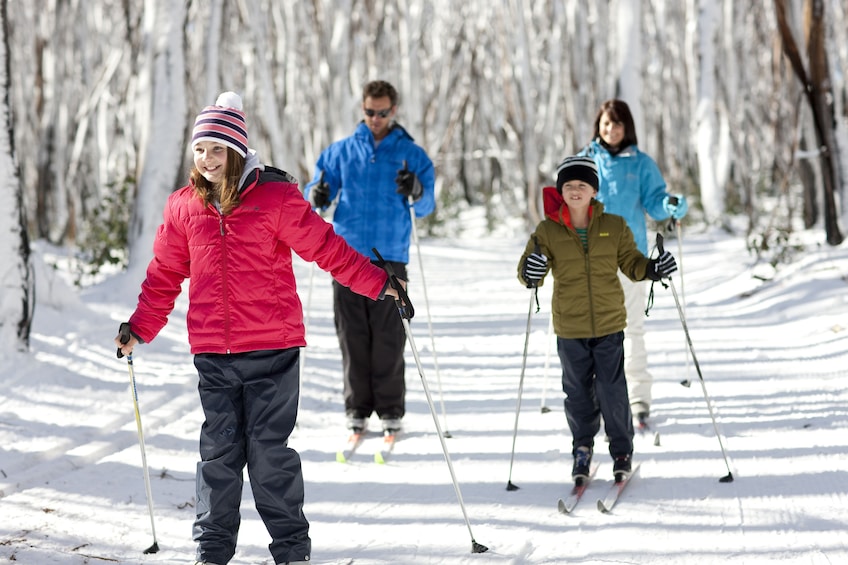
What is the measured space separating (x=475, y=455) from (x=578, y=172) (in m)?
1.64

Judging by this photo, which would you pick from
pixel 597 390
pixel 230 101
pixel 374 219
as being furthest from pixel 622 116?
pixel 230 101

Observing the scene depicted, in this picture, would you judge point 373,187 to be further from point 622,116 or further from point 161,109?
point 161,109

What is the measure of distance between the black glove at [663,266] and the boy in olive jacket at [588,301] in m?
0.05

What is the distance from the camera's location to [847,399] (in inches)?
224

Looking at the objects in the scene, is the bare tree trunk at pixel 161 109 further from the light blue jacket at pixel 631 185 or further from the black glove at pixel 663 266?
the black glove at pixel 663 266

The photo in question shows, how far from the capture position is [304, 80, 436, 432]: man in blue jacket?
17.7 feet

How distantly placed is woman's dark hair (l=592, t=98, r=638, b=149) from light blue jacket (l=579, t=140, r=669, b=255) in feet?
0.15

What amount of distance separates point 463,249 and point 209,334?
551 inches

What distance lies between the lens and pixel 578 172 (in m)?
4.49

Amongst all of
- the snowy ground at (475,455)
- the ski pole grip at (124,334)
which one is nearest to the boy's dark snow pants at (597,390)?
the snowy ground at (475,455)

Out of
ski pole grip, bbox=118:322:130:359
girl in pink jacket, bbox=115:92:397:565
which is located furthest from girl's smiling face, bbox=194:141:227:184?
ski pole grip, bbox=118:322:130:359

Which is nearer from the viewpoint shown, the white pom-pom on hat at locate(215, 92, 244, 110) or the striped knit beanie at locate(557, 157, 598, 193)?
the white pom-pom on hat at locate(215, 92, 244, 110)

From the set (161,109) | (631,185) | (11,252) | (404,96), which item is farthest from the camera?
(404,96)

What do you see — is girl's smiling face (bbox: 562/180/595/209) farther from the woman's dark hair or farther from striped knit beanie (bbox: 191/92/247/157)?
striped knit beanie (bbox: 191/92/247/157)
